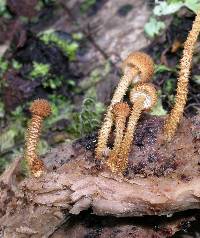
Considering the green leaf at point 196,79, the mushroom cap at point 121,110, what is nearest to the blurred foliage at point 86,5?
the green leaf at point 196,79

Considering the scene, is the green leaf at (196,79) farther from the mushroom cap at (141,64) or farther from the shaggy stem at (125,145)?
the shaggy stem at (125,145)

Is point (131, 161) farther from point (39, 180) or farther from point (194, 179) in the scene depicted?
point (39, 180)

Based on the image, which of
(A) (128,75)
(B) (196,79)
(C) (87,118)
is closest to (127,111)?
(A) (128,75)

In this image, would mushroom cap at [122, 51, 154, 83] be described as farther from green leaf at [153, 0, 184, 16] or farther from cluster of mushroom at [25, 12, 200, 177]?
green leaf at [153, 0, 184, 16]

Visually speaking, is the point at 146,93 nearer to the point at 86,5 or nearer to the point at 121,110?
the point at 121,110

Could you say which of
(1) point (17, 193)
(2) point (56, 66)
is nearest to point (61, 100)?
(2) point (56, 66)

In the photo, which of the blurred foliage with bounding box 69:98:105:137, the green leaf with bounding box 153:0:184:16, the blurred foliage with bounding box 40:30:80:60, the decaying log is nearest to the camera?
the decaying log

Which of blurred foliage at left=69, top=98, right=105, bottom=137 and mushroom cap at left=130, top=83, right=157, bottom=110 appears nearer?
mushroom cap at left=130, top=83, right=157, bottom=110

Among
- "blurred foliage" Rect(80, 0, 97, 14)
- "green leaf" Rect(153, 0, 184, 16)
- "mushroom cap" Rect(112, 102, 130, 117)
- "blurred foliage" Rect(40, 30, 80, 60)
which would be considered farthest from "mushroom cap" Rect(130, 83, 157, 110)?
"blurred foliage" Rect(80, 0, 97, 14)

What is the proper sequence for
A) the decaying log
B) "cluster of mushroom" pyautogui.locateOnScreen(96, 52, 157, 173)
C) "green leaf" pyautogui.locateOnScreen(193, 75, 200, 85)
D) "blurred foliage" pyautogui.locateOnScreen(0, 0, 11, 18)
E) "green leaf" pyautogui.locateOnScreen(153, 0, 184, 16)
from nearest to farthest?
the decaying log < "cluster of mushroom" pyautogui.locateOnScreen(96, 52, 157, 173) < "green leaf" pyautogui.locateOnScreen(193, 75, 200, 85) < "green leaf" pyautogui.locateOnScreen(153, 0, 184, 16) < "blurred foliage" pyautogui.locateOnScreen(0, 0, 11, 18)
